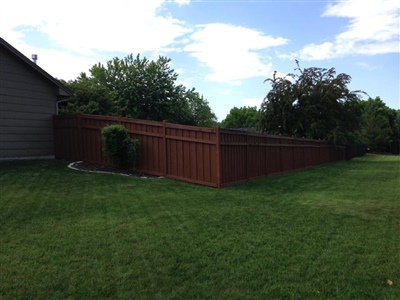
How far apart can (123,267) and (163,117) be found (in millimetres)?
31527

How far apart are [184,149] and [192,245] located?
6.28 metres

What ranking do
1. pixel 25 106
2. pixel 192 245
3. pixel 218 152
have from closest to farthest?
pixel 192 245
pixel 218 152
pixel 25 106

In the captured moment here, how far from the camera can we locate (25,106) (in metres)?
13.2

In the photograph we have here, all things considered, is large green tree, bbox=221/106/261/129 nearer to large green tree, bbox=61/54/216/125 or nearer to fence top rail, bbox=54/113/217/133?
large green tree, bbox=61/54/216/125

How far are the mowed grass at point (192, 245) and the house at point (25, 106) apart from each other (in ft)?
15.9

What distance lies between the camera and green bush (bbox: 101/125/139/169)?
11.5 m

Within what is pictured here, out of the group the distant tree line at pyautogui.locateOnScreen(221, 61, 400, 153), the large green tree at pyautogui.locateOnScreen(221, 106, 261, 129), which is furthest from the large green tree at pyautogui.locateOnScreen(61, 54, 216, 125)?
the large green tree at pyautogui.locateOnScreen(221, 106, 261, 129)

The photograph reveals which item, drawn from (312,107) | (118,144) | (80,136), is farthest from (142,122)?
(312,107)

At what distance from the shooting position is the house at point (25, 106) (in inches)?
496

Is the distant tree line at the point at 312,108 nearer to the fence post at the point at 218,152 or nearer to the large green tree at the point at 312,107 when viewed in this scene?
the large green tree at the point at 312,107

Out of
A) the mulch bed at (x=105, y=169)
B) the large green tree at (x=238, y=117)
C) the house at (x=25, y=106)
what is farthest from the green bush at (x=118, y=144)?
the large green tree at (x=238, y=117)

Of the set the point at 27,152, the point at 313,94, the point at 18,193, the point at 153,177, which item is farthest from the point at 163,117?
the point at 18,193

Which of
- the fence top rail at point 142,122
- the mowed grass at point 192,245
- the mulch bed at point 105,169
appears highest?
the fence top rail at point 142,122

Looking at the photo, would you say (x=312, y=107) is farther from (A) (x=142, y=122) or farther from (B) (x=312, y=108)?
(A) (x=142, y=122)
